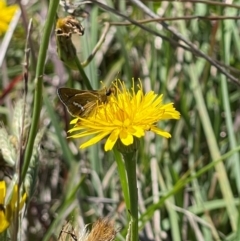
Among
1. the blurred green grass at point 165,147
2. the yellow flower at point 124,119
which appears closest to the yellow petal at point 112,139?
the yellow flower at point 124,119

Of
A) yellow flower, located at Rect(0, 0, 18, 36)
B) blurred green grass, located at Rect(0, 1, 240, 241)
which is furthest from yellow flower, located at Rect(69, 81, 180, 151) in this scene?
yellow flower, located at Rect(0, 0, 18, 36)

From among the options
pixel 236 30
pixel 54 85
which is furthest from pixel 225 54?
pixel 54 85

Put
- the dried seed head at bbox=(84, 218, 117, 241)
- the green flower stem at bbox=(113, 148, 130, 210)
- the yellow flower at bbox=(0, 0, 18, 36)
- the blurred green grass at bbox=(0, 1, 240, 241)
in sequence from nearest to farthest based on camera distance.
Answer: the dried seed head at bbox=(84, 218, 117, 241) < the green flower stem at bbox=(113, 148, 130, 210) < the blurred green grass at bbox=(0, 1, 240, 241) < the yellow flower at bbox=(0, 0, 18, 36)

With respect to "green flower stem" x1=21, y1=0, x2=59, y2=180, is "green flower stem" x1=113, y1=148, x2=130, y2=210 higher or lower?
lower

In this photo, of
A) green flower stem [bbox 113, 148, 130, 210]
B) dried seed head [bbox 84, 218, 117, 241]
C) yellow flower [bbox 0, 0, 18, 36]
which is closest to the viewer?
dried seed head [bbox 84, 218, 117, 241]

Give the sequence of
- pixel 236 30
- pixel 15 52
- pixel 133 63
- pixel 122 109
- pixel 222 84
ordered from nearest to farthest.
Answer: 1. pixel 122 109
2. pixel 222 84
3. pixel 236 30
4. pixel 133 63
5. pixel 15 52

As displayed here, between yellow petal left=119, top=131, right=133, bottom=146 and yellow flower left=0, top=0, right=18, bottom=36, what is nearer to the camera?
yellow petal left=119, top=131, right=133, bottom=146

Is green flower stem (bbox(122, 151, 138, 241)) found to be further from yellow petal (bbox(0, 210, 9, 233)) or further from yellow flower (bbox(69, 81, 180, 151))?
yellow petal (bbox(0, 210, 9, 233))

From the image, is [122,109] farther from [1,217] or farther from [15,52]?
[15,52]
